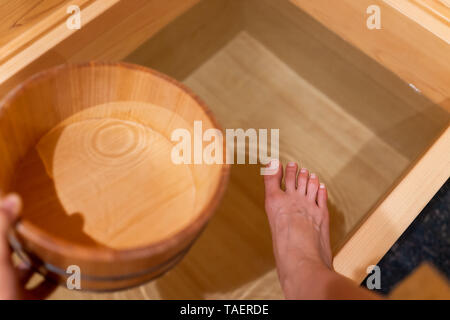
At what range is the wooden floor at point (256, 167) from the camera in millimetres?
1039

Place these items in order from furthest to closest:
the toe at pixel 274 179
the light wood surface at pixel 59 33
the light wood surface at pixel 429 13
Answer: the toe at pixel 274 179 < the light wood surface at pixel 429 13 < the light wood surface at pixel 59 33

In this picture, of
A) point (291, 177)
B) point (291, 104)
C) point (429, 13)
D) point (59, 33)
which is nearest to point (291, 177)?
point (291, 177)

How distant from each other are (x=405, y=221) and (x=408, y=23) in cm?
41

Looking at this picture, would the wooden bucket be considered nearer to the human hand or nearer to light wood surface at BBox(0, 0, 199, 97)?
the human hand

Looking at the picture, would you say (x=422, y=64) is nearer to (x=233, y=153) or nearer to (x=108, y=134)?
(x=233, y=153)

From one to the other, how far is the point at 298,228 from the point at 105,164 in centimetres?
44

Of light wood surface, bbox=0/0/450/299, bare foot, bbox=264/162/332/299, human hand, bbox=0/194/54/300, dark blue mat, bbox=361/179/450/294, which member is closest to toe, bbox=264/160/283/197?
bare foot, bbox=264/162/332/299

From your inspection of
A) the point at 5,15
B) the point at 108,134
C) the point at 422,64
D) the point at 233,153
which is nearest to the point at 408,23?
the point at 422,64

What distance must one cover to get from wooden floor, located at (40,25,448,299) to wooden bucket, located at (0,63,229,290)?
1.45ft

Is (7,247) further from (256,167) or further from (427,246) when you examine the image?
(427,246)

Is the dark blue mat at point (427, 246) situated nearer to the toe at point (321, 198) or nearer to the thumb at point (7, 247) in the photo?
the toe at point (321, 198)

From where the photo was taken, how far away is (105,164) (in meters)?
0.65

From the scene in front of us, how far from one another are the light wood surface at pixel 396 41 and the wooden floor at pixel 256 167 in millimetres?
176

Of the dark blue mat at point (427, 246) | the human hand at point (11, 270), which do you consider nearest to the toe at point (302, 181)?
the dark blue mat at point (427, 246)
